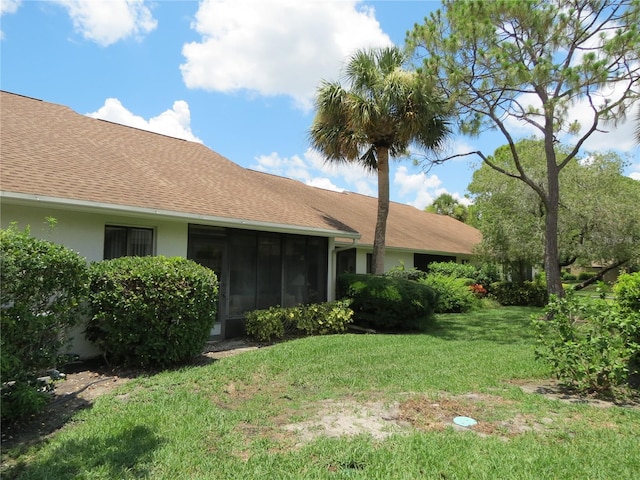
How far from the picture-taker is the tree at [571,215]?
1681cm

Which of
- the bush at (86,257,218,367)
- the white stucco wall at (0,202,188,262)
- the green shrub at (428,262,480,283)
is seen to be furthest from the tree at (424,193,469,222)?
the bush at (86,257,218,367)

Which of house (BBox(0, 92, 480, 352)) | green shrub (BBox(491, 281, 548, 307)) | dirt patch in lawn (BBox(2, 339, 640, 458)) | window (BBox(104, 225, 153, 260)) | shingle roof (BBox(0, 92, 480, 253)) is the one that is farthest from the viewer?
green shrub (BBox(491, 281, 548, 307))

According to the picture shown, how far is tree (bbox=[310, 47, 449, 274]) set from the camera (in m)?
12.4

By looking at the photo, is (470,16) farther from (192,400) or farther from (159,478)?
(159,478)

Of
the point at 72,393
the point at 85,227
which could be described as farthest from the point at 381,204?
the point at 72,393

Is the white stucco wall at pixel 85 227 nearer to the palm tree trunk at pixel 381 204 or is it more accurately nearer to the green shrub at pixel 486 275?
the palm tree trunk at pixel 381 204

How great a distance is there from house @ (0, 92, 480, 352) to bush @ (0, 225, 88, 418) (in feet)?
6.60

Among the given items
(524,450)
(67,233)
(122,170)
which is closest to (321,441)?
(524,450)

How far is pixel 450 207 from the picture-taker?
1612 inches

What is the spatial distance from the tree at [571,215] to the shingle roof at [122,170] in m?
7.73

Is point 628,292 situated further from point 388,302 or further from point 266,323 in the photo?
point 266,323

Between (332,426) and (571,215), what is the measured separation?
16500 millimetres

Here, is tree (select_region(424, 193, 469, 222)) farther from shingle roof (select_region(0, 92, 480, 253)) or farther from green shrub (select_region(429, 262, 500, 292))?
shingle roof (select_region(0, 92, 480, 253))

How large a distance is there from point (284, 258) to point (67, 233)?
17.5 feet
